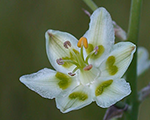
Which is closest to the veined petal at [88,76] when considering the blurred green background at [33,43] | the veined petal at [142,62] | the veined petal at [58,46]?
the veined petal at [58,46]

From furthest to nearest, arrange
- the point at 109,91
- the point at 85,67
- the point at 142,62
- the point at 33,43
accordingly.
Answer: the point at 33,43, the point at 142,62, the point at 85,67, the point at 109,91

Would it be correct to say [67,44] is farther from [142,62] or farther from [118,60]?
[142,62]

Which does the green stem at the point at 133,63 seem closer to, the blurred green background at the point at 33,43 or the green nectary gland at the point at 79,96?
the green nectary gland at the point at 79,96

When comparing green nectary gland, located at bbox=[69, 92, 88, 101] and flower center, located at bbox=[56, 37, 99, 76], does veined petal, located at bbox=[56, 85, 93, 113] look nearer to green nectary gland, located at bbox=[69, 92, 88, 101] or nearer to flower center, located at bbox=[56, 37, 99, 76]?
green nectary gland, located at bbox=[69, 92, 88, 101]

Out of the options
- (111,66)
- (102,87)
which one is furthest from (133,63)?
(102,87)

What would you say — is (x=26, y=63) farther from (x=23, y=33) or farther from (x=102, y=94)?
(x=102, y=94)

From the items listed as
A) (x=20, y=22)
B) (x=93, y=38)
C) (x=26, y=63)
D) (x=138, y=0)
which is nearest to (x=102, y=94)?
(x=93, y=38)
